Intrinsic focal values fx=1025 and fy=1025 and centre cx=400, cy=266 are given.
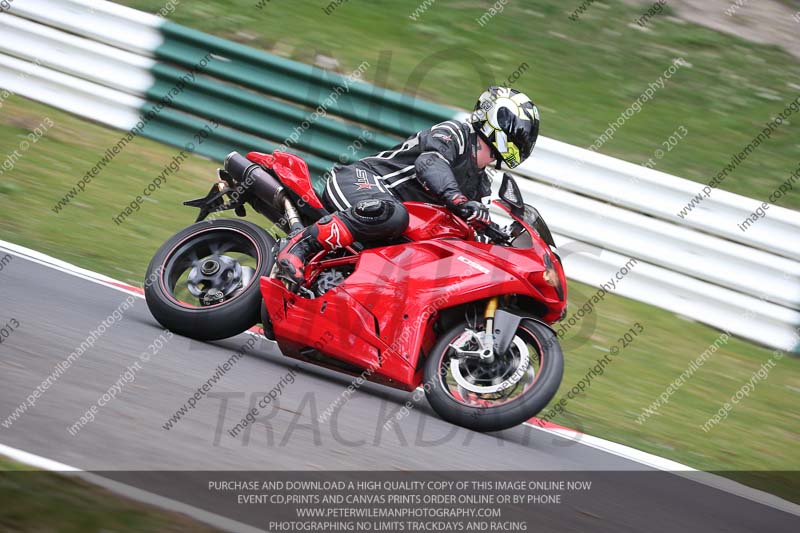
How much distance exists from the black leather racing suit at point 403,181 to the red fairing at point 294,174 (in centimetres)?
12

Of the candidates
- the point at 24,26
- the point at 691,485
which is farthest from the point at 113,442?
the point at 24,26

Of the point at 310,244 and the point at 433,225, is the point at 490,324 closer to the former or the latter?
the point at 433,225

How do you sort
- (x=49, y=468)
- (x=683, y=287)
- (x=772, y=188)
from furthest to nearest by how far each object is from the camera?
(x=772, y=188)
(x=683, y=287)
(x=49, y=468)

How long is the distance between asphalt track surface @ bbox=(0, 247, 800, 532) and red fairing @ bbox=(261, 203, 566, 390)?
0.83ft

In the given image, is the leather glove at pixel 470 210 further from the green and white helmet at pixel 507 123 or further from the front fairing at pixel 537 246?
the green and white helmet at pixel 507 123

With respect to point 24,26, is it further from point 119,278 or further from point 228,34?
point 119,278

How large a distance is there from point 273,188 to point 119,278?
1.78m

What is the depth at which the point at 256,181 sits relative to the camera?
6.25 metres

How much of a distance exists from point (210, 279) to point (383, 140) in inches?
141

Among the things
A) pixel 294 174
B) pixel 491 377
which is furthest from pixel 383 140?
pixel 491 377

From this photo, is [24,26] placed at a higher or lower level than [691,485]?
lower

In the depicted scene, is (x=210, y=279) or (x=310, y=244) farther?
(x=210, y=279)

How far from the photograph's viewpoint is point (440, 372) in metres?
5.44

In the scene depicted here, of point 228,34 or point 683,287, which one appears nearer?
point 683,287
